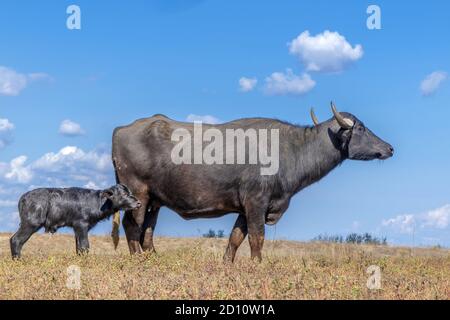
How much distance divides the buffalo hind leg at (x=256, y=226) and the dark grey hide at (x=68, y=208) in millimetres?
2582

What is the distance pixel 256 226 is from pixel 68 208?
442 centimetres

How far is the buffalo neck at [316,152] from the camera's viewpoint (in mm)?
14148

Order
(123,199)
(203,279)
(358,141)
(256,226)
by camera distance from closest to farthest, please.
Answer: (203,279) → (256,226) → (358,141) → (123,199)

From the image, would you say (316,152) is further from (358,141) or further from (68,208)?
(68,208)

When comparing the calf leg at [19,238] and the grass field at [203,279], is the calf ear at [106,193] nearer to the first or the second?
the calf leg at [19,238]

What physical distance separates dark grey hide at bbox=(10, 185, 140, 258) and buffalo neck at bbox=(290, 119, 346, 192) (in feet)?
11.2

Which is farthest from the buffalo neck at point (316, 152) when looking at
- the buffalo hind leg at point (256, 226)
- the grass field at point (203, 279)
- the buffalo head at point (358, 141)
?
the grass field at point (203, 279)

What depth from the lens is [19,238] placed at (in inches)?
584

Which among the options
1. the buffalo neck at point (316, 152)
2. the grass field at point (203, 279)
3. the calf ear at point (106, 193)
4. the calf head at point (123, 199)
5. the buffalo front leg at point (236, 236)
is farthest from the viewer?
the calf ear at point (106, 193)

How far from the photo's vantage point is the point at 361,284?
9.87 m

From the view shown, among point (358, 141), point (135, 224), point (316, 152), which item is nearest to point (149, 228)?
point (135, 224)

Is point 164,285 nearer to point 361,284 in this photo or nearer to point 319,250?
point 361,284

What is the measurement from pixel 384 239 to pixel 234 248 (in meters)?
8.52

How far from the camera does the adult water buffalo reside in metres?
13.6
